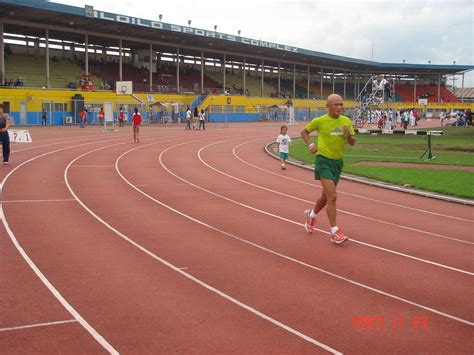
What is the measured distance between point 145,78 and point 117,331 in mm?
59226

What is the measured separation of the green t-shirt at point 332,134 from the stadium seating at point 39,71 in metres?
43.3

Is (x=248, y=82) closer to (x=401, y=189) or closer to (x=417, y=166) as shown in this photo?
(x=417, y=166)

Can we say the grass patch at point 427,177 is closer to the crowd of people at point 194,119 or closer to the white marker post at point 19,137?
the white marker post at point 19,137

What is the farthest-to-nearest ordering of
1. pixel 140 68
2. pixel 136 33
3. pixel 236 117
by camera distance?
pixel 140 68, pixel 236 117, pixel 136 33

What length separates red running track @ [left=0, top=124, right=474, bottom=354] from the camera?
439cm

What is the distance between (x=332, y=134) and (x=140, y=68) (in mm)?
58107

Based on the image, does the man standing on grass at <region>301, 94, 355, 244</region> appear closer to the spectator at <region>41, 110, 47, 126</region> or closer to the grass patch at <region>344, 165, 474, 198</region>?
the grass patch at <region>344, 165, 474, 198</region>

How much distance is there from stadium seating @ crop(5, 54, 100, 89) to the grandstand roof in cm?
281

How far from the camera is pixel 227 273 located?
20.2 ft

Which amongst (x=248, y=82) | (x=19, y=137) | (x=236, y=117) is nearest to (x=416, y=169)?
(x=19, y=137)

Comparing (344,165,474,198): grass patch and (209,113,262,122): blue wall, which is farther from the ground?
(209,113,262,122): blue wall

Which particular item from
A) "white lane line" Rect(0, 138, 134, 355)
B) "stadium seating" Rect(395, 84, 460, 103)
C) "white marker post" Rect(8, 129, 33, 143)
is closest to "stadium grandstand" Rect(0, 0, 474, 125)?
"stadium seating" Rect(395, 84, 460, 103)

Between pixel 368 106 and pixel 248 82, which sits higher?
pixel 248 82

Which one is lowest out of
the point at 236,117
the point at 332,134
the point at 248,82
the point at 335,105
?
the point at 332,134
